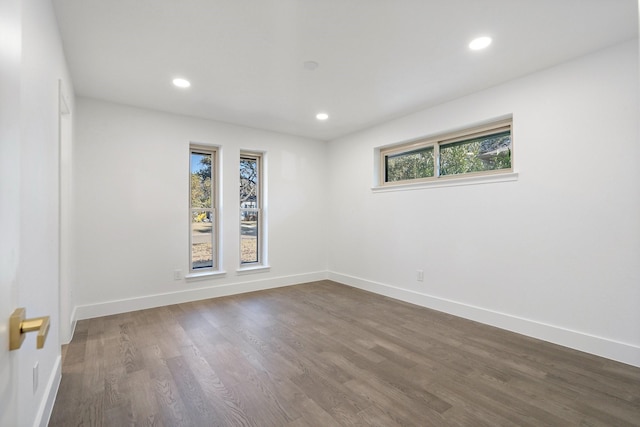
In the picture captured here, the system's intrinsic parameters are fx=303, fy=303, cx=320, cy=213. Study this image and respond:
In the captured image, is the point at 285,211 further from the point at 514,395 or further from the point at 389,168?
the point at 514,395

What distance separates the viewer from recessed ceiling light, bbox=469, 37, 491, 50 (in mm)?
2383

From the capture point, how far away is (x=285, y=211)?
5117 millimetres

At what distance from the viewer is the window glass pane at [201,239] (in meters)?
4.37

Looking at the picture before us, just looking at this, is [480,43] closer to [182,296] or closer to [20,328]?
[20,328]

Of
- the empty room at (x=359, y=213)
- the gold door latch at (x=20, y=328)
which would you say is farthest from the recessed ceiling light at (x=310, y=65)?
the gold door latch at (x=20, y=328)

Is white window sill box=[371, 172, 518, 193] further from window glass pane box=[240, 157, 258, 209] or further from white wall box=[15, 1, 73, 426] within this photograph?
white wall box=[15, 1, 73, 426]

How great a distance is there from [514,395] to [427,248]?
6.72 feet

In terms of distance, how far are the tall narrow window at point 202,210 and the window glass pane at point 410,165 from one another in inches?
105

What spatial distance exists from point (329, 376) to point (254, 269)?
2.76 metres

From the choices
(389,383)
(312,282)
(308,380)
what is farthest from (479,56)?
(312,282)

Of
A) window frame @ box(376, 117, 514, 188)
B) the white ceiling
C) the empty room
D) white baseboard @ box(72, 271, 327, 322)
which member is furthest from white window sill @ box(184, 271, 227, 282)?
window frame @ box(376, 117, 514, 188)

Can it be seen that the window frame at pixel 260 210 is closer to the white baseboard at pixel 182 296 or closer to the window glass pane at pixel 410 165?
the white baseboard at pixel 182 296

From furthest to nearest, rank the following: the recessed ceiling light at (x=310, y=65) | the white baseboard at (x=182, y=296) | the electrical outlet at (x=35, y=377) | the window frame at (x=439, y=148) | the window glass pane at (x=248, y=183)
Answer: the window glass pane at (x=248, y=183)
the white baseboard at (x=182, y=296)
the window frame at (x=439, y=148)
the recessed ceiling light at (x=310, y=65)
the electrical outlet at (x=35, y=377)

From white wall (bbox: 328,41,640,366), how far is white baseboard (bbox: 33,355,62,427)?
3.62 m
